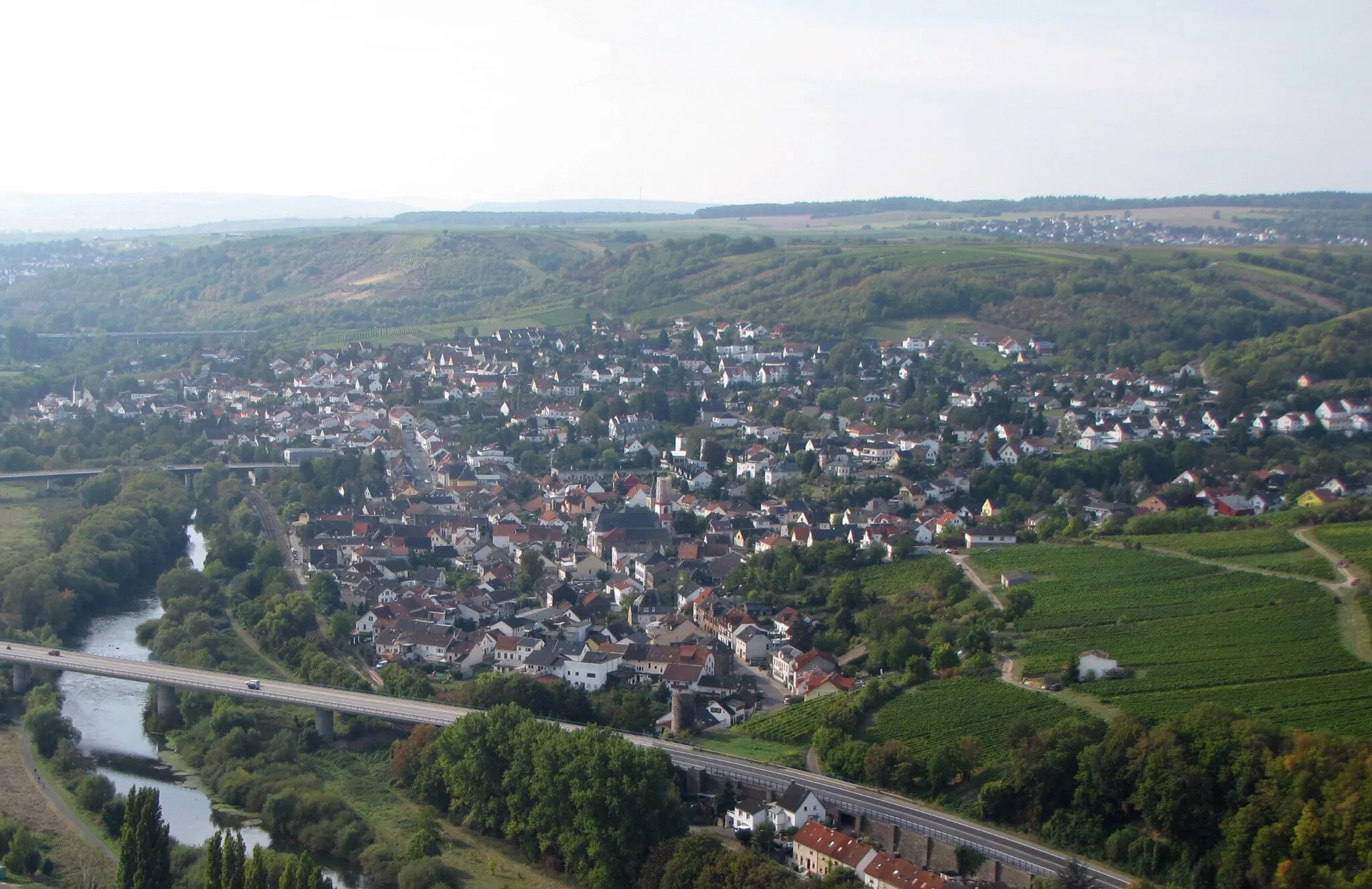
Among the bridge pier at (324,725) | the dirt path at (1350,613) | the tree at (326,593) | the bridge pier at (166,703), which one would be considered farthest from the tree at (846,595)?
the bridge pier at (166,703)

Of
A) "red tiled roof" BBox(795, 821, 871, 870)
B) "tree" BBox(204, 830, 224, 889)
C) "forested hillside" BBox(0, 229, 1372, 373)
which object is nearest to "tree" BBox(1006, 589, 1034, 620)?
"red tiled roof" BBox(795, 821, 871, 870)

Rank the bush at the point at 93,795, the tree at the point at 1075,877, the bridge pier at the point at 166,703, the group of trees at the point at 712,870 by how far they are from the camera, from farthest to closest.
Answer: the bridge pier at the point at 166,703 → the bush at the point at 93,795 → the group of trees at the point at 712,870 → the tree at the point at 1075,877

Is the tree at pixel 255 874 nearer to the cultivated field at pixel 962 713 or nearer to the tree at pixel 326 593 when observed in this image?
the cultivated field at pixel 962 713

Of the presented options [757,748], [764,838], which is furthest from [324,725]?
[764,838]

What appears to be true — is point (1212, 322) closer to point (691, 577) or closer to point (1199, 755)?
point (691, 577)

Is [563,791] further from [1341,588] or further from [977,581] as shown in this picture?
[1341,588]

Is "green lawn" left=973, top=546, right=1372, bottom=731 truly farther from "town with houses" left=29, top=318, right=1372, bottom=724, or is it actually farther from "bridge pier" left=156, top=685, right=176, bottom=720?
"bridge pier" left=156, top=685, right=176, bottom=720
